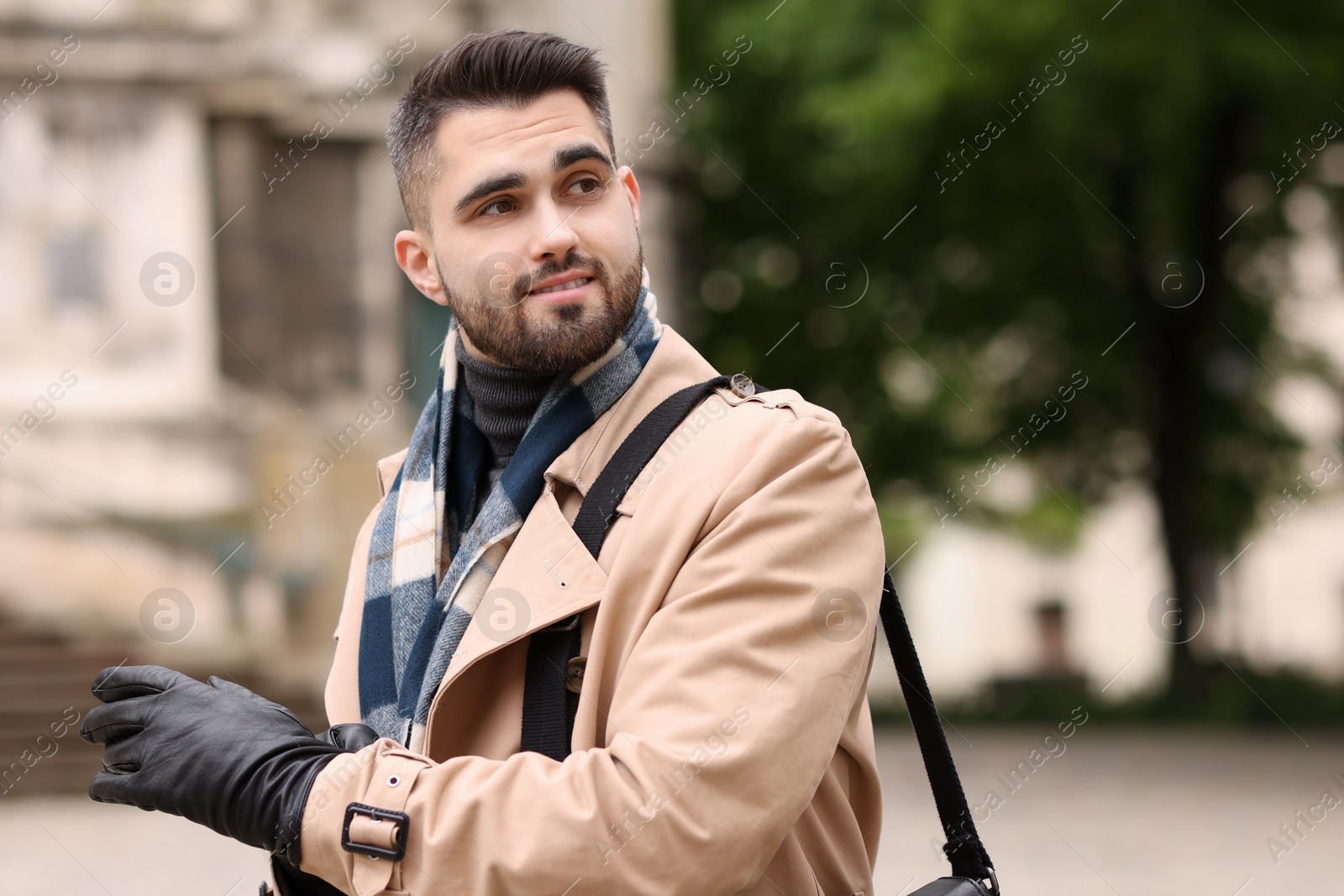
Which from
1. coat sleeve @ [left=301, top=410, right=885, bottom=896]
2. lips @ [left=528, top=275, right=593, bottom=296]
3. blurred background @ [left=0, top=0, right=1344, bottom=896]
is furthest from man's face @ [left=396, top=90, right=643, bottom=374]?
blurred background @ [left=0, top=0, right=1344, bottom=896]

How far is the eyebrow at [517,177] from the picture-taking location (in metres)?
2.23

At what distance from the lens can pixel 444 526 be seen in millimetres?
2434

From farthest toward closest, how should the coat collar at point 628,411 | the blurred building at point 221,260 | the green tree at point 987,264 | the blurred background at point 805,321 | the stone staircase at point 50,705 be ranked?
the green tree at point 987,264, the blurred building at point 221,260, the blurred background at point 805,321, the stone staircase at point 50,705, the coat collar at point 628,411

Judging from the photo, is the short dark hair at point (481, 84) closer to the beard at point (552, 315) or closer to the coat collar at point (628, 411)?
the beard at point (552, 315)

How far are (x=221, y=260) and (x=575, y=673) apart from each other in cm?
1232

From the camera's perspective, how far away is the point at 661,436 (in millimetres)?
2186

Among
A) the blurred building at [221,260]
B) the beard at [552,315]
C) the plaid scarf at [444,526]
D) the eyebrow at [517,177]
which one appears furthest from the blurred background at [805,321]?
the eyebrow at [517,177]

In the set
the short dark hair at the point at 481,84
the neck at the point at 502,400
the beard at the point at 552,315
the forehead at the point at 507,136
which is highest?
the short dark hair at the point at 481,84

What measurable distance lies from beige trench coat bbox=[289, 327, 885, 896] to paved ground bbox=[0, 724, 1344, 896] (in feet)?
18.3

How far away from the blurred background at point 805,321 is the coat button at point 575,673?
5.76 metres

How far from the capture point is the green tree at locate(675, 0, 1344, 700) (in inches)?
541

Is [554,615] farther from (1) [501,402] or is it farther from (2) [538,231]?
(2) [538,231]

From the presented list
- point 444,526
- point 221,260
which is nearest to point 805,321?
point 221,260

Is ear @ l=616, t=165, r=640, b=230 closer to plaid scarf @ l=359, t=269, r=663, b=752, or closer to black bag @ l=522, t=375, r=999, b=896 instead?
plaid scarf @ l=359, t=269, r=663, b=752
